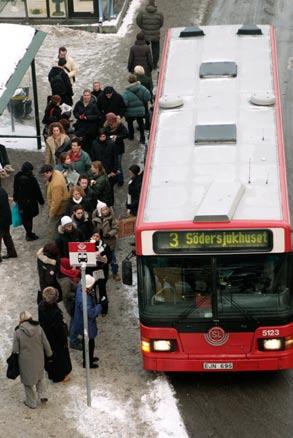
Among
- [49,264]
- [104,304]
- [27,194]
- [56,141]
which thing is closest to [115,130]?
[56,141]

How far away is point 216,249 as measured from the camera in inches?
569

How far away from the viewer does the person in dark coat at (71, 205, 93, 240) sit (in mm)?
17750

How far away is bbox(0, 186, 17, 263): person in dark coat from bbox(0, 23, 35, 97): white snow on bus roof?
2.93m

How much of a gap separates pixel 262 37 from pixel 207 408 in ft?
25.3

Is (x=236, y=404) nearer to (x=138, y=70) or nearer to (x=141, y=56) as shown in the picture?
(x=138, y=70)

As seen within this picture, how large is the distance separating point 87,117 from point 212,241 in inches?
312

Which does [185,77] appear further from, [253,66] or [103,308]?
[103,308]

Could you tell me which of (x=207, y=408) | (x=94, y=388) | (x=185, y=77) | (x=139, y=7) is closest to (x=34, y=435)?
(x=94, y=388)

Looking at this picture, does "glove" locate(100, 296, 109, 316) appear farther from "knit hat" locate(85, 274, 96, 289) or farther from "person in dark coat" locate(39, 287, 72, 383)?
"person in dark coat" locate(39, 287, 72, 383)

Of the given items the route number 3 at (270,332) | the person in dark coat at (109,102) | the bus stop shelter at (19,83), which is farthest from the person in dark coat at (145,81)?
the route number 3 at (270,332)

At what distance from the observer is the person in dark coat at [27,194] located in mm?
19422

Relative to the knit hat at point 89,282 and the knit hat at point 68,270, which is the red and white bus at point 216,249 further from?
the knit hat at point 68,270

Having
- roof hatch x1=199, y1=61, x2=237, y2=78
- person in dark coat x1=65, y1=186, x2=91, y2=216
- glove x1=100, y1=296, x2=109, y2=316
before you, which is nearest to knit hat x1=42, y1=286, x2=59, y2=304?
glove x1=100, y1=296, x2=109, y2=316

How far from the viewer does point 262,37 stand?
20.2 m
